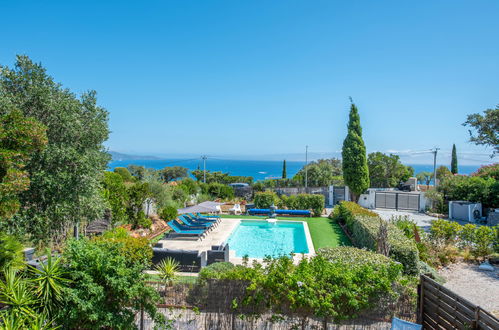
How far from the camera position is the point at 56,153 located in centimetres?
879

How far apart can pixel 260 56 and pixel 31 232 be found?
58.9ft

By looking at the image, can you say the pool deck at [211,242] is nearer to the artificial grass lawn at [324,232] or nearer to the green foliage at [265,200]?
the artificial grass lawn at [324,232]

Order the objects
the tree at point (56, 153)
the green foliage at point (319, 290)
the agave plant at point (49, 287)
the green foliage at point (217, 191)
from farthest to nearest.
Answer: the green foliage at point (217, 191) < the tree at point (56, 153) < the green foliage at point (319, 290) < the agave plant at point (49, 287)

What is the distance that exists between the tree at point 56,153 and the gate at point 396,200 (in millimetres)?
20415

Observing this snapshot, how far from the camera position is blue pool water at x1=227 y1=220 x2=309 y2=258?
12621 millimetres

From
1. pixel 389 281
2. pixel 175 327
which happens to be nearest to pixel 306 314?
pixel 389 281

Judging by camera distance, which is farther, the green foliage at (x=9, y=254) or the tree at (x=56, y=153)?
the tree at (x=56, y=153)

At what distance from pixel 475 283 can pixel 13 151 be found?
11.8 m

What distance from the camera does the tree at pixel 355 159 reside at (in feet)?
75.8

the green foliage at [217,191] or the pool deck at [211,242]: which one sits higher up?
the green foliage at [217,191]

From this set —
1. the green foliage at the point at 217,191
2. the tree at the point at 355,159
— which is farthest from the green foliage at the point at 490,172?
the green foliage at the point at 217,191

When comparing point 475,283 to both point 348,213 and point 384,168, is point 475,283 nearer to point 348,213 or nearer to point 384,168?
point 348,213

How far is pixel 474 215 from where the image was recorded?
696 inches

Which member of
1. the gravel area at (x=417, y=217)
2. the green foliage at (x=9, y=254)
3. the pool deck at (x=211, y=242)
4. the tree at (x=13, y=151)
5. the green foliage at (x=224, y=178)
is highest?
the tree at (x=13, y=151)
